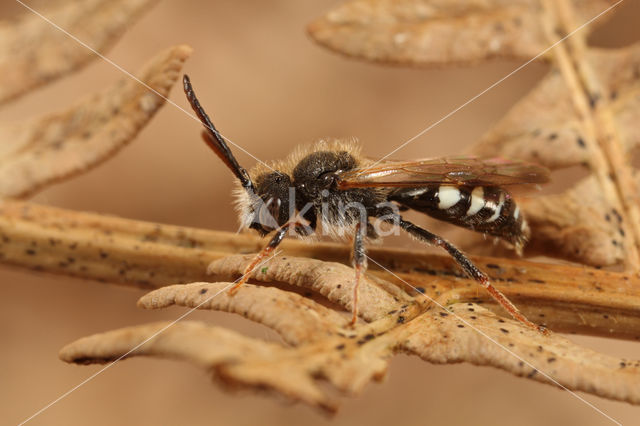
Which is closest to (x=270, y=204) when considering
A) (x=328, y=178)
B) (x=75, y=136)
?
(x=328, y=178)

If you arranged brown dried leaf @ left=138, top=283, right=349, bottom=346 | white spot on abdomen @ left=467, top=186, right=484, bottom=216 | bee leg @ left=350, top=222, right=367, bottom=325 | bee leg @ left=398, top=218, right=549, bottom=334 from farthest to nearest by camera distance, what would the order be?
white spot on abdomen @ left=467, top=186, right=484, bottom=216 → bee leg @ left=398, top=218, right=549, bottom=334 → bee leg @ left=350, top=222, right=367, bottom=325 → brown dried leaf @ left=138, top=283, right=349, bottom=346

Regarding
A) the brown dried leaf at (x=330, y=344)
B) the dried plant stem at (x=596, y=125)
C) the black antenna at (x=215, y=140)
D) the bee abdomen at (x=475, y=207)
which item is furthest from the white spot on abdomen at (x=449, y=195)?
the black antenna at (x=215, y=140)

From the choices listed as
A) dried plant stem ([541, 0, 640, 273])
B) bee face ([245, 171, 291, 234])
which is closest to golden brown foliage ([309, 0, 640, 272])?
dried plant stem ([541, 0, 640, 273])

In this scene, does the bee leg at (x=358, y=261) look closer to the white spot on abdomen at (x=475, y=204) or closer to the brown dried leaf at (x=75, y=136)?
the white spot on abdomen at (x=475, y=204)

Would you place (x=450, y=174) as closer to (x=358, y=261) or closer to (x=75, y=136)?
(x=358, y=261)

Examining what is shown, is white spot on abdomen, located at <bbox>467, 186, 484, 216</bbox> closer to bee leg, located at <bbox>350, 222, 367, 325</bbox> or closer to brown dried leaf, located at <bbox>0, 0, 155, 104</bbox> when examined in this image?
bee leg, located at <bbox>350, 222, 367, 325</bbox>
